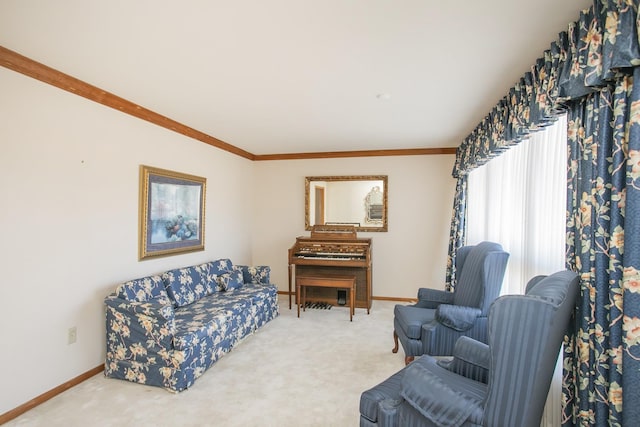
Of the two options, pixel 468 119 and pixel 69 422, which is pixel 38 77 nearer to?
pixel 69 422

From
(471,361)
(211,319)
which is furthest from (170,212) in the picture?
(471,361)

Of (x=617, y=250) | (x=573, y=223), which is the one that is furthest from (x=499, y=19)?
(x=617, y=250)

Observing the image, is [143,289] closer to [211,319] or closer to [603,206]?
[211,319]

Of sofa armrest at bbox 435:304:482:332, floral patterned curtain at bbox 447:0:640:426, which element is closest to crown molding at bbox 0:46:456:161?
sofa armrest at bbox 435:304:482:332

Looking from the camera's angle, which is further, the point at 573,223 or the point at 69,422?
the point at 69,422

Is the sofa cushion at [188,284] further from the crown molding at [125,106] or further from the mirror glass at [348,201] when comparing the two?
the mirror glass at [348,201]

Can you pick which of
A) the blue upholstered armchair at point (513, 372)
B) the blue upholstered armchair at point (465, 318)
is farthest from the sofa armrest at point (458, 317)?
the blue upholstered armchair at point (513, 372)

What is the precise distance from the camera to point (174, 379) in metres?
2.66

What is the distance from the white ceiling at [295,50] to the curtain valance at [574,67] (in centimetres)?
10

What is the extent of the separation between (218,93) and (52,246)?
1.78m

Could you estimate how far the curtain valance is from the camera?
→ 1363 millimetres

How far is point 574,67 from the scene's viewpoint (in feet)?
5.56

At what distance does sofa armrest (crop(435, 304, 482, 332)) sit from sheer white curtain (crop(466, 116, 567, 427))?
437mm

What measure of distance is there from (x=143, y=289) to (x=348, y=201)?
3364mm
